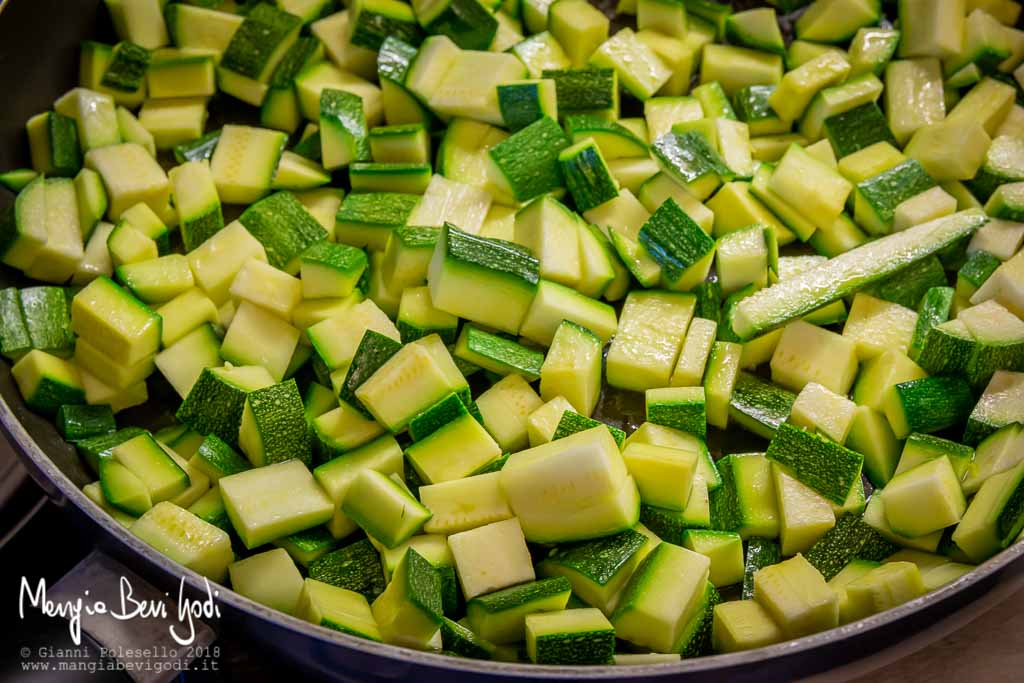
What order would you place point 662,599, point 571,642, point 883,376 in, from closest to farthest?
1. point 571,642
2. point 662,599
3. point 883,376

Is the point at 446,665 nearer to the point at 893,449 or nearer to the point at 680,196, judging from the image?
the point at 893,449

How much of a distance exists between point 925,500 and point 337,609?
1410mm

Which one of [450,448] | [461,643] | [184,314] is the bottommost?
[461,643]

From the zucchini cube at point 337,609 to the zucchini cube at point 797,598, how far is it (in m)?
0.88

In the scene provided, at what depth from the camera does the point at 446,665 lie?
1.80 m

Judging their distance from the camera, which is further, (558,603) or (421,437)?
(421,437)

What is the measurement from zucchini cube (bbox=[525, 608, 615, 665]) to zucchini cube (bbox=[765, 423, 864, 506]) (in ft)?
2.29

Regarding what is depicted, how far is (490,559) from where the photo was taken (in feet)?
7.05

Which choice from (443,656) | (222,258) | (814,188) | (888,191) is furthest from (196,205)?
(888,191)

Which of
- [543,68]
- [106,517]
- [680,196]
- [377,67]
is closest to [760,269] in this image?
[680,196]

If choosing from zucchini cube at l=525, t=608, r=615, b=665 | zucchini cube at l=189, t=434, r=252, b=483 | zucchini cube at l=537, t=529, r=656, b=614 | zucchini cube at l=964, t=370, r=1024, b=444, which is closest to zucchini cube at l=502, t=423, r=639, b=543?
zucchini cube at l=537, t=529, r=656, b=614

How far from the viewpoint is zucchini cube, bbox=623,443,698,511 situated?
2.20 meters

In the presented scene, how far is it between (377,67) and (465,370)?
47.6 inches

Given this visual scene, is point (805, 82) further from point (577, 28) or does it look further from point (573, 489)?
point (573, 489)
